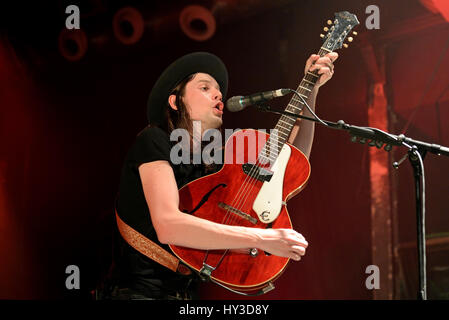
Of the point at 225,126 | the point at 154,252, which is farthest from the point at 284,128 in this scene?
the point at 225,126

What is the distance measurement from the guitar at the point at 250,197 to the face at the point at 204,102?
35cm

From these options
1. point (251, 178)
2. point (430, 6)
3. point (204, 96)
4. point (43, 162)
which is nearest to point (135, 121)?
point (43, 162)

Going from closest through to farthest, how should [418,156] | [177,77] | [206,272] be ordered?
1. [418,156]
2. [206,272]
3. [177,77]

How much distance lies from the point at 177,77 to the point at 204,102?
0.27 m

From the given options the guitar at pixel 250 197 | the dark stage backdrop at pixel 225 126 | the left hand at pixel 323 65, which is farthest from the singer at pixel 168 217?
the dark stage backdrop at pixel 225 126

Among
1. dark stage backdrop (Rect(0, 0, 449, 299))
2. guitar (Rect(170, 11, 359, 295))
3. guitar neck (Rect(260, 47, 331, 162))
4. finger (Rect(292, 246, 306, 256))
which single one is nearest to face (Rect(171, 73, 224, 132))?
guitar (Rect(170, 11, 359, 295))

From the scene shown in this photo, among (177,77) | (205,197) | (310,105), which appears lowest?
(205,197)

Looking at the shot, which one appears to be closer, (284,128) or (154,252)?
(154,252)

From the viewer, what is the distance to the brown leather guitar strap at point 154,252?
2.62 metres

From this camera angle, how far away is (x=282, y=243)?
2.41 m

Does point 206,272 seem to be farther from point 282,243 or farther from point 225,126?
point 225,126

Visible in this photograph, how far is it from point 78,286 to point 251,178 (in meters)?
2.01

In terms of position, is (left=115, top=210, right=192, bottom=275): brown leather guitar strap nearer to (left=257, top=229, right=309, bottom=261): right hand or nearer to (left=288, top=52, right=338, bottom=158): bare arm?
(left=257, top=229, right=309, bottom=261): right hand

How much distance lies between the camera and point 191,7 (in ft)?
12.9
